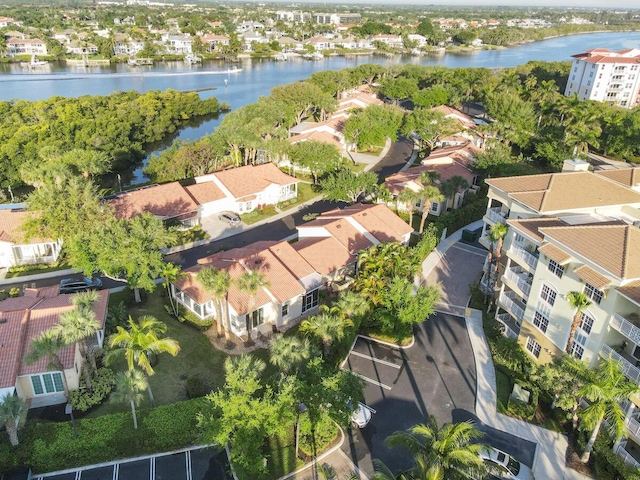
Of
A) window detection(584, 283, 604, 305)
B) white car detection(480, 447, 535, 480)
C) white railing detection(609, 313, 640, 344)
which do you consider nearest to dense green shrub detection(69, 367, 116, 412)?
white car detection(480, 447, 535, 480)

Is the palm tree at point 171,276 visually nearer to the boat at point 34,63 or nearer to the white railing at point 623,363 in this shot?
the white railing at point 623,363

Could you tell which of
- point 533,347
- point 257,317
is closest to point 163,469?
point 257,317

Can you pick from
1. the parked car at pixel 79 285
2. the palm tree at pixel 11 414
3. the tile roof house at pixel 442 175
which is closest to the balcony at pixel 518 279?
the tile roof house at pixel 442 175

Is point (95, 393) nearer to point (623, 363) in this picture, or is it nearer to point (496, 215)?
point (623, 363)

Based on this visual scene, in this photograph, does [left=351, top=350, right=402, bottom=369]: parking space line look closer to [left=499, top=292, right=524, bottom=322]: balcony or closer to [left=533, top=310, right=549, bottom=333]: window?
[left=499, top=292, right=524, bottom=322]: balcony

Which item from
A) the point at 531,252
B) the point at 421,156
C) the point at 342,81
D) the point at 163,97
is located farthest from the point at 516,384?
the point at 342,81

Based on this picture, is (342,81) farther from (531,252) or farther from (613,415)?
(613,415)
